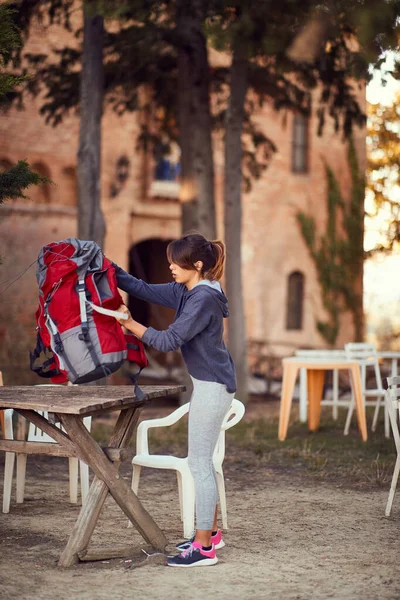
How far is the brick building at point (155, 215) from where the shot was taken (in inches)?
661

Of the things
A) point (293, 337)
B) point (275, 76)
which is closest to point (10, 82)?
point (275, 76)

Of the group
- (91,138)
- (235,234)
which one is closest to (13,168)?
(91,138)

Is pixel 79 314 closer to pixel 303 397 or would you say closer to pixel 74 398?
pixel 74 398

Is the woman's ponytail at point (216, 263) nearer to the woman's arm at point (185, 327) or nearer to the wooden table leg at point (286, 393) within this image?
the woman's arm at point (185, 327)

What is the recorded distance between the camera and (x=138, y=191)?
20359 mm

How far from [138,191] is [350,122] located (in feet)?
23.1

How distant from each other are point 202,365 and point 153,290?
658 mm

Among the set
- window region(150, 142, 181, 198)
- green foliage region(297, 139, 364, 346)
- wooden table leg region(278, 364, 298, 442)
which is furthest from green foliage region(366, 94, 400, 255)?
wooden table leg region(278, 364, 298, 442)

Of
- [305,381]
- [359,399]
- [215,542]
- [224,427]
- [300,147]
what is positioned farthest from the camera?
[300,147]

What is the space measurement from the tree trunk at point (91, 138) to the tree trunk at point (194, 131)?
201 cm

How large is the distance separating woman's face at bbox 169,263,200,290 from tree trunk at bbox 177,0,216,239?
8122mm

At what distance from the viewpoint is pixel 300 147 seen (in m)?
23.2

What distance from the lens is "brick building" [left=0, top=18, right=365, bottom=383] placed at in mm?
16781

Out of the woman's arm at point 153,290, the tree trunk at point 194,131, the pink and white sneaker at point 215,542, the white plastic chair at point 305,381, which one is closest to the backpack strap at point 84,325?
the woman's arm at point 153,290
